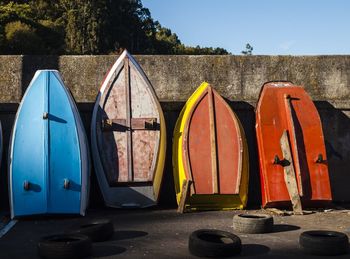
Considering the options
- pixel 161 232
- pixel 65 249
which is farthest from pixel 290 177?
pixel 65 249

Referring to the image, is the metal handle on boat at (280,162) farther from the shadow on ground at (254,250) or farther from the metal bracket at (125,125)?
the shadow on ground at (254,250)

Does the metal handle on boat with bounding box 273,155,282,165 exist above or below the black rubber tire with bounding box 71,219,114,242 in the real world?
above

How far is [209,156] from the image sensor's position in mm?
7488

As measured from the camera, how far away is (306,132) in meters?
7.60

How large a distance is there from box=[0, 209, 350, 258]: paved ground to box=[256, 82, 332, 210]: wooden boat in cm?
36

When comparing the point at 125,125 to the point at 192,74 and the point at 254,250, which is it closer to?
the point at 192,74

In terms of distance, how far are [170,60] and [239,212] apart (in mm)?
2827

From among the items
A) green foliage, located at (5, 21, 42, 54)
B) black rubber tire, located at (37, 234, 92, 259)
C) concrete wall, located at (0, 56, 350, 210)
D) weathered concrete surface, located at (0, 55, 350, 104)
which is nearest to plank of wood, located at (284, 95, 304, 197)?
concrete wall, located at (0, 56, 350, 210)

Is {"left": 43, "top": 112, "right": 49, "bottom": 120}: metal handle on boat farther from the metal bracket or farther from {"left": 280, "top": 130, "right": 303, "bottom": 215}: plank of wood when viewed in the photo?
{"left": 280, "top": 130, "right": 303, "bottom": 215}: plank of wood

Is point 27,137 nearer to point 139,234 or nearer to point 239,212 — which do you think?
point 139,234

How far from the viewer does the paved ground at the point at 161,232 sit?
515 centimetres

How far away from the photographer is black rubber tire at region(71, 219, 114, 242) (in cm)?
551

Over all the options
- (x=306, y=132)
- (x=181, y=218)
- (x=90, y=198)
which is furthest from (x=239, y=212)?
(x=90, y=198)

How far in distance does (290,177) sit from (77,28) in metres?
37.8
